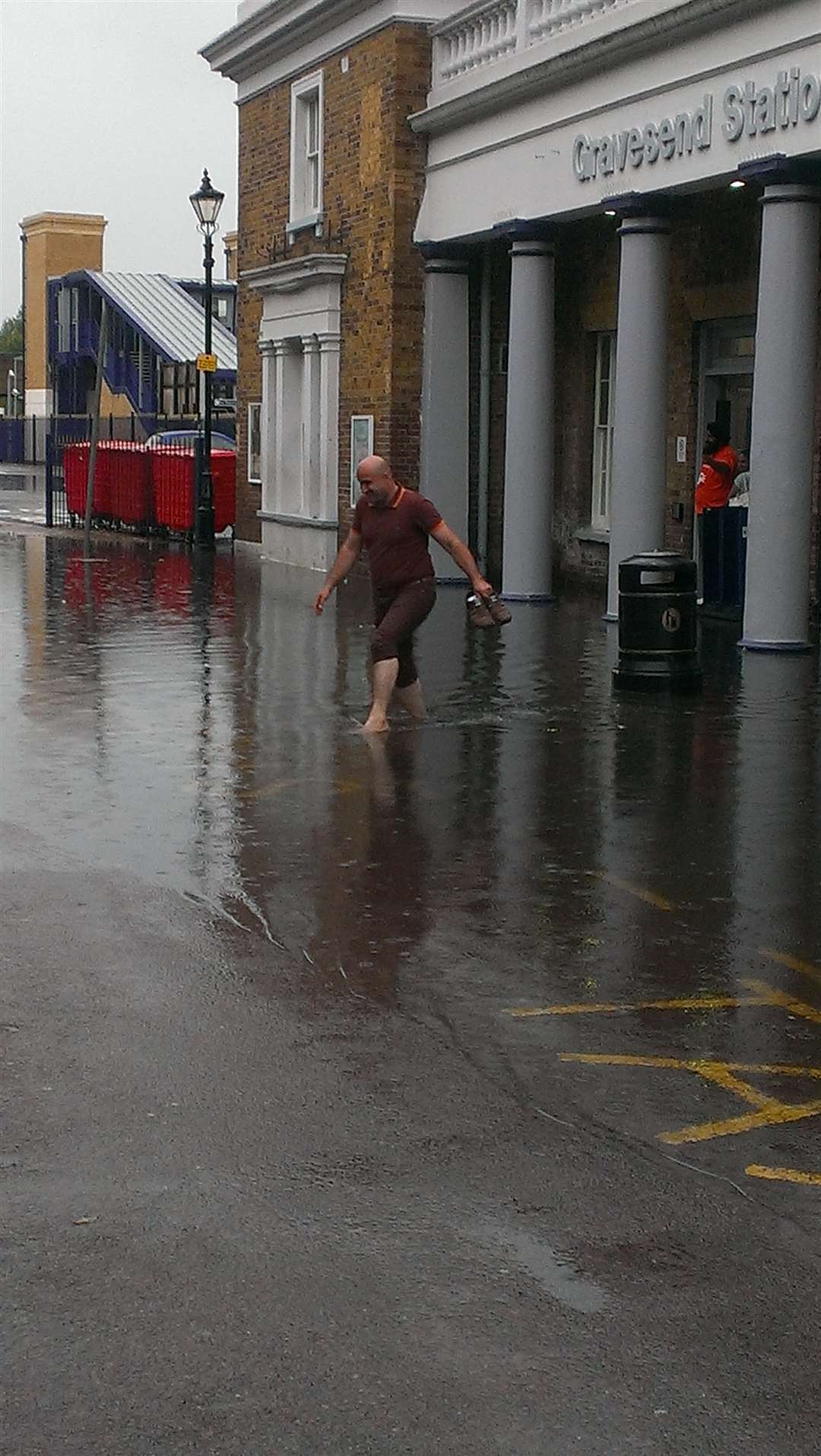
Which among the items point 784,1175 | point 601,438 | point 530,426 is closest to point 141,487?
point 601,438

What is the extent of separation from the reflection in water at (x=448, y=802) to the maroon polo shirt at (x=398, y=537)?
917mm

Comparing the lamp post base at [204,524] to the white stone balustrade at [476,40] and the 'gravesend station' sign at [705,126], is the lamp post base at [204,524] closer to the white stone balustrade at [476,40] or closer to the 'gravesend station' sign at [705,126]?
the white stone balustrade at [476,40]

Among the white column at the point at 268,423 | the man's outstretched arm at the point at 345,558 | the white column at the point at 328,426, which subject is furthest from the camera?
the white column at the point at 268,423

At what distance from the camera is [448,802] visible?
33.8ft

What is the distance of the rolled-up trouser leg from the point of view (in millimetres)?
12586

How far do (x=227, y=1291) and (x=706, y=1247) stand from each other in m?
1.07

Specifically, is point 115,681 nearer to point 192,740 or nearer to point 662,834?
point 192,740

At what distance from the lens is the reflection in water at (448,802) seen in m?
7.58

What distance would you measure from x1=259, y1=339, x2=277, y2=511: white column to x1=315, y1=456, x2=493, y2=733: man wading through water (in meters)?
16.4

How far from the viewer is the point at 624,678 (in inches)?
563

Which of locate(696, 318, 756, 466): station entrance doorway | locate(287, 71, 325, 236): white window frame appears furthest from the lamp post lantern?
locate(696, 318, 756, 466): station entrance doorway

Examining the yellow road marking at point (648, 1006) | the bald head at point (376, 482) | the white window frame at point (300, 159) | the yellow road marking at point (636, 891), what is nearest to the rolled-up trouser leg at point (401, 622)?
the bald head at point (376, 482)

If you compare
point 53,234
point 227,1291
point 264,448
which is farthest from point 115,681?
point 53,234

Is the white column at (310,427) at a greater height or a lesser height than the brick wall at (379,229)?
lesser
